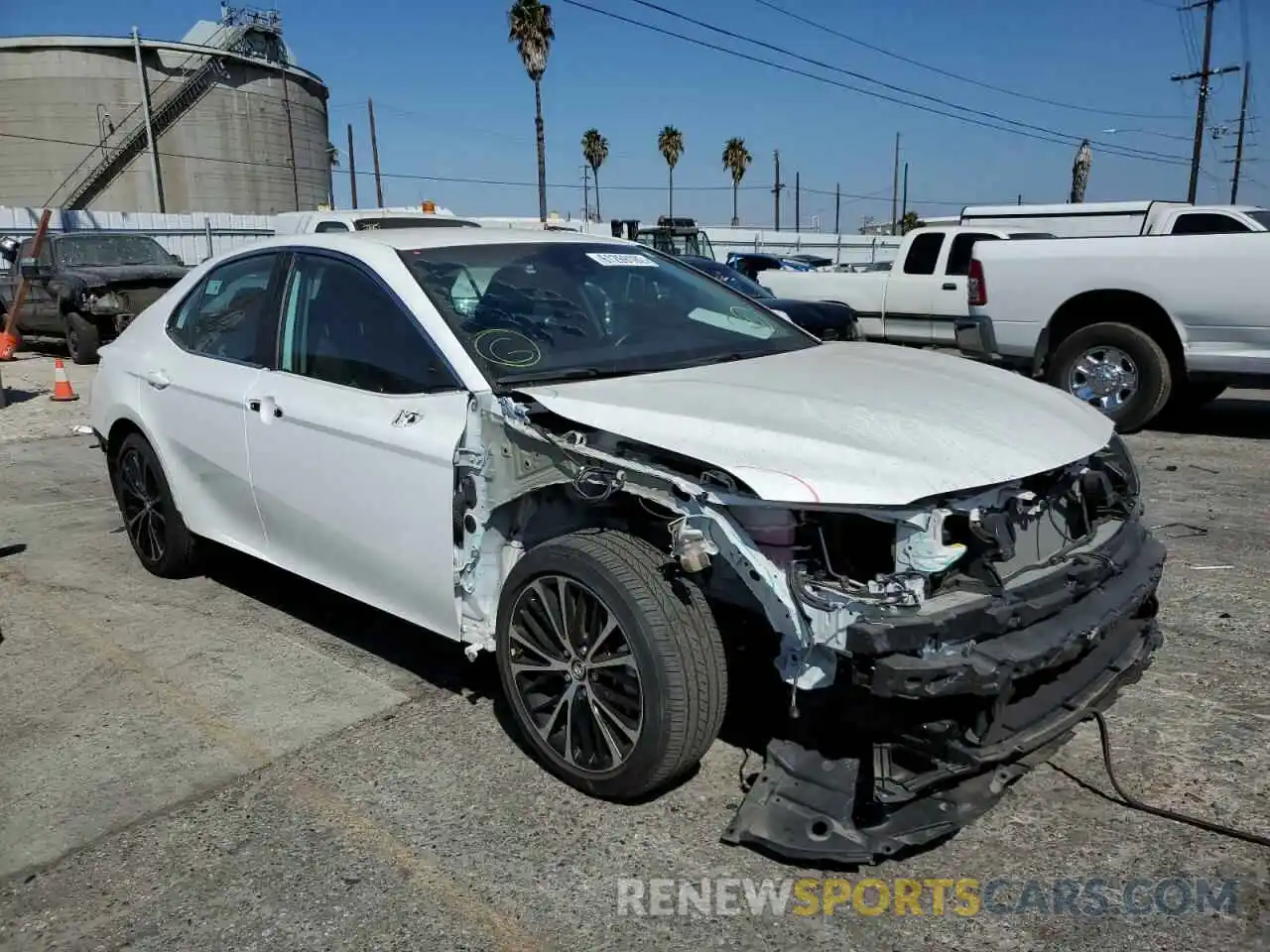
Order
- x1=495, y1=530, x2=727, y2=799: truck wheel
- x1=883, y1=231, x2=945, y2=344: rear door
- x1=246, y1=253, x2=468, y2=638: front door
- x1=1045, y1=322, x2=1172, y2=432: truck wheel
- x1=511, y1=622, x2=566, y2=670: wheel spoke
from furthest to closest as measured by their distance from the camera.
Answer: x1=883, y1=231, x2=945, y2=344: rear door < x1=1045, y1=322, x2=1172, y2=432: truck wheel < x1=246, y1=253, x2=468, y2=638: front door < x1=511, y1=622, x2=566, y2=670: wheel spoke < x1=495, y1=530, x2=727, y2=799: truck wheel

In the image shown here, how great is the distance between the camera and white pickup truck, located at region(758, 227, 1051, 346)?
11836 mm

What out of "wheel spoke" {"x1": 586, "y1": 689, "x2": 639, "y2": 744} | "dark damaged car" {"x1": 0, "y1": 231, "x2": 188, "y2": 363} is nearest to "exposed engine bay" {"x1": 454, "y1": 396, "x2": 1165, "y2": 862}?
"wheel spoke" {"x1": 586, "y1": 689, "x2": 639, "y2": 744}

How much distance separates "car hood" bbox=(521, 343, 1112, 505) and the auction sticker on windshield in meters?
0.79

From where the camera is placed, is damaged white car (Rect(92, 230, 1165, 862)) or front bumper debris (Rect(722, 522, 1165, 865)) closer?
front bumper debris (Rect(722, 522, 1165, 865))

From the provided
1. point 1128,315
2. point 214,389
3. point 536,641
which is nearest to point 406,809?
point 536,641

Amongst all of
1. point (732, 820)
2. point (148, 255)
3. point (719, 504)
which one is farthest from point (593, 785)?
point (148, 255)

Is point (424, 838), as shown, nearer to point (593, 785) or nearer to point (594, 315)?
point (593, 785)

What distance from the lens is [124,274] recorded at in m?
13.6

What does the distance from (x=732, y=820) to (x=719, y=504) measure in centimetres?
87

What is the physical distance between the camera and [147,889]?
2750 mm

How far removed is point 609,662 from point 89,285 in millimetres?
12630

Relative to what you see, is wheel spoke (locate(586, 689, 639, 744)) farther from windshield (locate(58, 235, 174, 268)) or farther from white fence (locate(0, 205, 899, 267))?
white fence (locate(0, 205, 899, 267))

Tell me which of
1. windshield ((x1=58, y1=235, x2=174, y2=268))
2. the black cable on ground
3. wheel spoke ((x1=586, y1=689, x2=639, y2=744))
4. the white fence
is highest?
the white fence

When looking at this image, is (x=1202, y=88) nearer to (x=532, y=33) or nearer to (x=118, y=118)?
(x=532, y=33)
